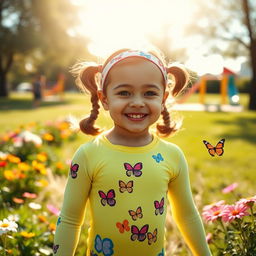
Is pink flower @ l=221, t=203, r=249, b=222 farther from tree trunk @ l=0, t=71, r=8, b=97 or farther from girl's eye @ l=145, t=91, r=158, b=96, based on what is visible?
tree trunk @ l=0, t=71, r=8, b=97

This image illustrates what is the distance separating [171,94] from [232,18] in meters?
15.8

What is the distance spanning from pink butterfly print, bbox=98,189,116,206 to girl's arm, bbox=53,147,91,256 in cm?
9

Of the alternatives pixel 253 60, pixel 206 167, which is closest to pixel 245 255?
pixel 206 167

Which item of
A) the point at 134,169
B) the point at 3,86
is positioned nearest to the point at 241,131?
the point at 134,169

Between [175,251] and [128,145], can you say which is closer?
[128,145]

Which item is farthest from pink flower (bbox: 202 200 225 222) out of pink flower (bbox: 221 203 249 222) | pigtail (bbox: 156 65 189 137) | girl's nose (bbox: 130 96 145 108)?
girl's nose (bbox: 130 96 145 108)

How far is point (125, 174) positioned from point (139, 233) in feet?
1.00

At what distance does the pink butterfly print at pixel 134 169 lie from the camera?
6.30 feet

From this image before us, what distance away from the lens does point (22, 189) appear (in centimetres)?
402

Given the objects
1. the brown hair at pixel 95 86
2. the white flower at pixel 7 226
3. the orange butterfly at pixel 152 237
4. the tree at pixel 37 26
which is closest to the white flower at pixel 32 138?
the brown hair at pixel 95 86

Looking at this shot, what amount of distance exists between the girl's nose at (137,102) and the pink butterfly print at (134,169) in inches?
11.8

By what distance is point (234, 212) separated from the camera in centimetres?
203

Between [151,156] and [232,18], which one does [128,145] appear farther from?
[232,18]

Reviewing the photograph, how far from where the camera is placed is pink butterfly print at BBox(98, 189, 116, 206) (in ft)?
6.29
